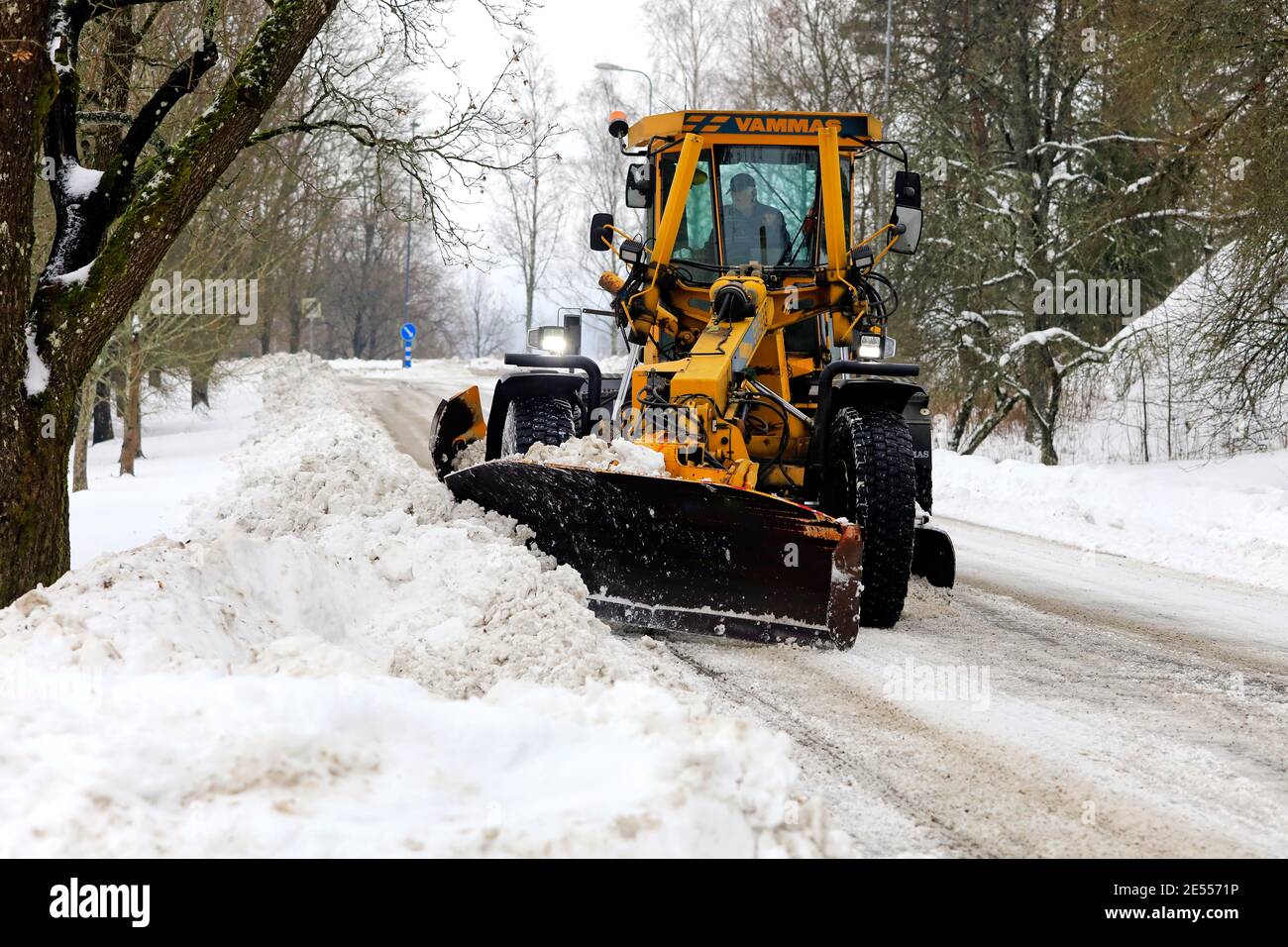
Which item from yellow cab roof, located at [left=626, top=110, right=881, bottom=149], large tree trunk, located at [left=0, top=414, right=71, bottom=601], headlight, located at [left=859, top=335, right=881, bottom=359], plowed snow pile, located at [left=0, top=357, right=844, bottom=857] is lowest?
plowed snow pile, located at [left=0, top=357, right=844, bottom=857]

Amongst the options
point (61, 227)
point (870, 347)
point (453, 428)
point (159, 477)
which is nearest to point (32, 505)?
point (61, 227)

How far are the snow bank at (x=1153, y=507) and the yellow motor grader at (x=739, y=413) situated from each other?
275cm

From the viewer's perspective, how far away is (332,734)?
2.56 m

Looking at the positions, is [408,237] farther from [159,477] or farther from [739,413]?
[739,413]

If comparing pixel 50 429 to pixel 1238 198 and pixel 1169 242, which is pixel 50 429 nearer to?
pixel 1238 198

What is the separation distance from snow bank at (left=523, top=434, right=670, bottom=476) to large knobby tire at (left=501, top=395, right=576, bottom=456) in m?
1.12

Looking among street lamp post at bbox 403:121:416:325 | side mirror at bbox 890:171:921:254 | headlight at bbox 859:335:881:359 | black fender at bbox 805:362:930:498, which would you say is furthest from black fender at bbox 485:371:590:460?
side mirror at bbox 890:171:921:254

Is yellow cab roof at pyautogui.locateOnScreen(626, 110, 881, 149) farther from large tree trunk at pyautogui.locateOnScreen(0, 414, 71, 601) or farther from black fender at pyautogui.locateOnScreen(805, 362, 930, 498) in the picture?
large tree trunk at pyautogui.locateOnScreen(0, 414, 71, 601)

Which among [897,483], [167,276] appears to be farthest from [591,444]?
[167,276]

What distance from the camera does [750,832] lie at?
238cm

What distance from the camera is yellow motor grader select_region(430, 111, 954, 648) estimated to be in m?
4.62

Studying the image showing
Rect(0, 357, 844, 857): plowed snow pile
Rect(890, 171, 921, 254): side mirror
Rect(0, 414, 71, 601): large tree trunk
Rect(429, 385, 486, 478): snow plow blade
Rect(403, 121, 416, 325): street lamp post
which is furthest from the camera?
Rect(403, 121, 416, 325): street lamp post

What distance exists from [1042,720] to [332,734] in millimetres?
2544

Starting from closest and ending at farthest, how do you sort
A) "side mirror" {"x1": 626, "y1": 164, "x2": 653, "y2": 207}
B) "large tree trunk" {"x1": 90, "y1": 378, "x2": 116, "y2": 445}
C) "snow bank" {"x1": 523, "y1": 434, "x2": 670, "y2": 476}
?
"snow bank" {"x1": 523, "y1": 434, "x2": 670, "y2": 476}
"side mirror" {"x1": 626, "y1": 164, "x2": 653, "y2": 207}
"large tree trunk" {"x1": 90, "y1": 378, "x2": 116, "y2": 445}
